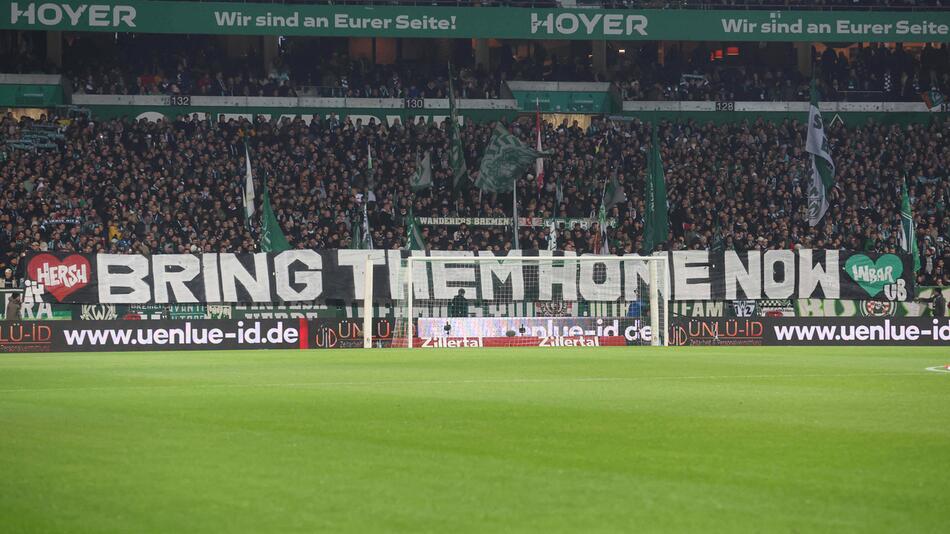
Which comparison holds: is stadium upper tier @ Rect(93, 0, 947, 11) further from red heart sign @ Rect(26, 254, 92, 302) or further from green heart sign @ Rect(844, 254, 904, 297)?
red heart sign @ Rect(26, 254, 92, 302)

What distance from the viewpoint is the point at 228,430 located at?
11367 millimetres

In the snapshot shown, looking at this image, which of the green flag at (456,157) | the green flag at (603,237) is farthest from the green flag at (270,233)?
the green flag at (603,237)

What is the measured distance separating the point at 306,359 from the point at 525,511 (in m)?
18.3

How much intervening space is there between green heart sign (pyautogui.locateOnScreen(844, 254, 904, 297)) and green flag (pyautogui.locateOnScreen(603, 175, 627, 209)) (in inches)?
314

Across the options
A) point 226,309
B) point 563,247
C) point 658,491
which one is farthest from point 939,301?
point 658,491

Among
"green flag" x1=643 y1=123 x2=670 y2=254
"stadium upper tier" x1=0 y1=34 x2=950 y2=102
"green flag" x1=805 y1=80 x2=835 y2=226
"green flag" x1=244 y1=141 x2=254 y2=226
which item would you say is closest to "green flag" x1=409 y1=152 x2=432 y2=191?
"green flag" x1=244 y1=141 x2=254 y2=226

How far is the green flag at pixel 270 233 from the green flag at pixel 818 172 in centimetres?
1732

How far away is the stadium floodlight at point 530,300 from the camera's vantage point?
116ft

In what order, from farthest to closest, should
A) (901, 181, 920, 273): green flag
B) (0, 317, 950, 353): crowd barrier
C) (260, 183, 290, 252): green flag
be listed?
1. (901, 181, 920, 273): green flag
2. (260, 183, 290, 252): green flag
3. (0, 317, 950, 353): crowd barrier

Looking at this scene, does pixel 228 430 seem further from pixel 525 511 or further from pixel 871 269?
pixel 871 269

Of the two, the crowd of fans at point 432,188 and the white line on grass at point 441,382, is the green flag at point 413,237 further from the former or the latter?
the white line on grass at point 441,382

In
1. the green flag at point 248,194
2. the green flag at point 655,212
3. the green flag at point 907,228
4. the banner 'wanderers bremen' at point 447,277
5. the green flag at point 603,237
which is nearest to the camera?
the banner 'wanderers bremen' at point 447,277

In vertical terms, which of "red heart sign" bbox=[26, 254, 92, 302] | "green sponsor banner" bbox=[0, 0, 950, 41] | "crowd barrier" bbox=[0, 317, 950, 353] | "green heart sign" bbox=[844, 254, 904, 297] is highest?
"green sponsor banner" bbox=[0, 0, 950, 41]

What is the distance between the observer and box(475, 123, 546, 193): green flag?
41531mm
